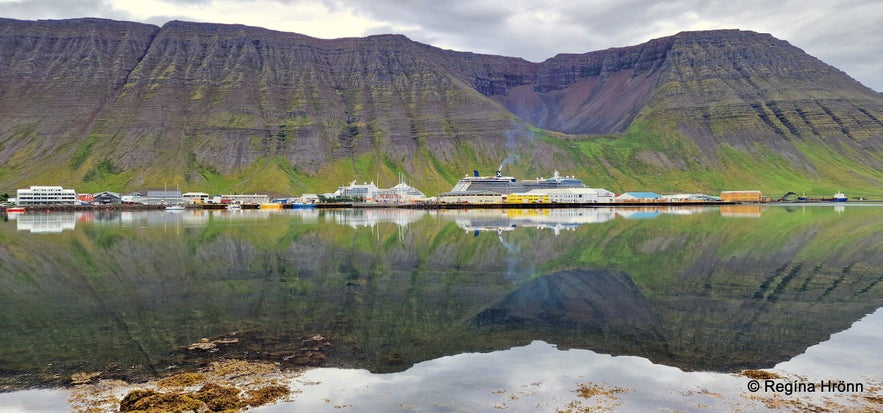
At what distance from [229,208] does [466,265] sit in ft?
397

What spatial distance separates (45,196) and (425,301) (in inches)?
6126

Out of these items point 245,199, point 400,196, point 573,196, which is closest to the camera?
point 573,196

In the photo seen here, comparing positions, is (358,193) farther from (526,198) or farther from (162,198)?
→ (162,198)

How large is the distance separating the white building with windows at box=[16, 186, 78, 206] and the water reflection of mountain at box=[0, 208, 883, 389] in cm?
12395

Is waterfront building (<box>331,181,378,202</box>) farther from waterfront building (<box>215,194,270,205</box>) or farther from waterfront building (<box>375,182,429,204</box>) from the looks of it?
waterfront building (<box>215,194,270,205</box>)

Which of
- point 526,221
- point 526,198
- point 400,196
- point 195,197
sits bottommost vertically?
point 526,221

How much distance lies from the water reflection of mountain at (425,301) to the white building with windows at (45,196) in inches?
4880

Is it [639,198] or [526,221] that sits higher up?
[639,198]

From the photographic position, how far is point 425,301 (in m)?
21.9

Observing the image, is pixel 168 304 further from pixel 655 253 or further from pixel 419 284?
pixel 655 253

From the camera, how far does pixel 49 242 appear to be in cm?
4575

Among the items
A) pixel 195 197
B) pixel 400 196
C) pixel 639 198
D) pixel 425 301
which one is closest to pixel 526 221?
pixel 425 301

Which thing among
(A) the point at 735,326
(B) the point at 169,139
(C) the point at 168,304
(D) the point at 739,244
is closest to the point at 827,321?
(A) the point at 735,326

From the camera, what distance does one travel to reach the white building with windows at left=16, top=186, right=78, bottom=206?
14525 cm
